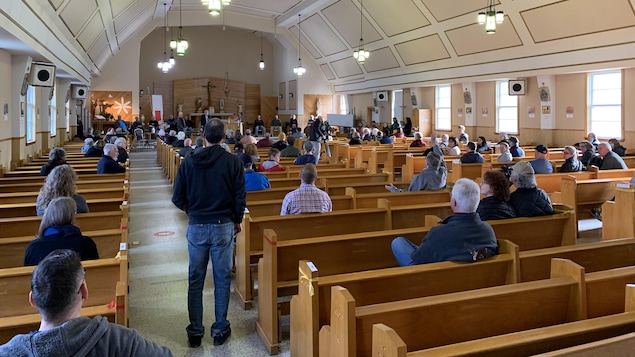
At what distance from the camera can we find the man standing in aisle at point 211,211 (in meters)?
3.47

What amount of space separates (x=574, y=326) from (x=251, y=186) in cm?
437

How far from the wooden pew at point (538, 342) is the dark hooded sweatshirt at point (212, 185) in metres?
1.86

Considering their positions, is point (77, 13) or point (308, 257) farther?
point (77, 13)

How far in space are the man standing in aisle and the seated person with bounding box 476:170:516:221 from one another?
1947mm

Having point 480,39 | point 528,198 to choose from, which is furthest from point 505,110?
point 528,198

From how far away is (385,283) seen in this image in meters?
2.82

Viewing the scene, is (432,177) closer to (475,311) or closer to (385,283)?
(385,283)

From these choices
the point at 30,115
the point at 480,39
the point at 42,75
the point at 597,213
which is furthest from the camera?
the point at 480,39

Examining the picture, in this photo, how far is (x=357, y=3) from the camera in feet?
53.9

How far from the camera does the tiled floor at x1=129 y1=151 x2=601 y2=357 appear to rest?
3.56 metres

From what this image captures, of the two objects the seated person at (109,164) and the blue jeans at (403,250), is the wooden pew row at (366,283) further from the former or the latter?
the seated person at (109,164)

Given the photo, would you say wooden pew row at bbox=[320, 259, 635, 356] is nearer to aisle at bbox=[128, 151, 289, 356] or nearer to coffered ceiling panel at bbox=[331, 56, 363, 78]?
aisle at bbox=[128, 151, 289, 356]

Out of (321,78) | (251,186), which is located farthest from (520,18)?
(321,78)

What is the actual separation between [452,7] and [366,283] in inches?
467
